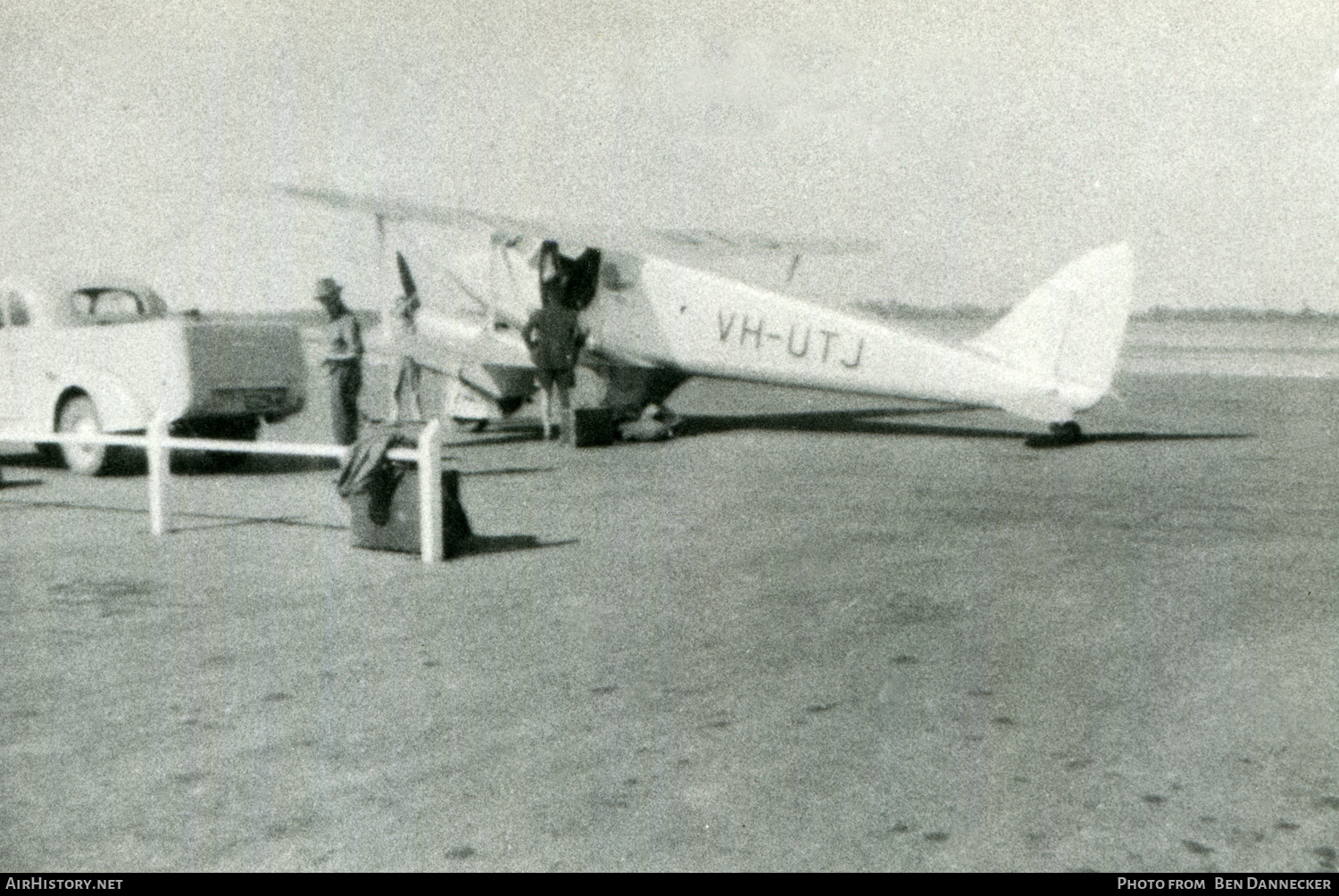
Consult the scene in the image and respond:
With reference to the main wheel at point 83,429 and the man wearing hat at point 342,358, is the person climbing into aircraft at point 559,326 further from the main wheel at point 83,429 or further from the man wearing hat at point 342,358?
the main wheel at point 83,429

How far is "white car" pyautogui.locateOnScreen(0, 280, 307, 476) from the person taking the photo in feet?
46.1

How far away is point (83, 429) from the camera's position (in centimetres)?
1452

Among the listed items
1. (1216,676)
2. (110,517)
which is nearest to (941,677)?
(1216,676)

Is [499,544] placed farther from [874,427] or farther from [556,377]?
[874,427]

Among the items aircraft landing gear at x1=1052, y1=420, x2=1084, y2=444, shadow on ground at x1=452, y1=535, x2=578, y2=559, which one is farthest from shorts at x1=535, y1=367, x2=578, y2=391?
shadow on ground at x1=452, y1=535, x2=578, y2=559

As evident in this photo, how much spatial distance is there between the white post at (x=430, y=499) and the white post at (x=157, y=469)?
2370 millimetres

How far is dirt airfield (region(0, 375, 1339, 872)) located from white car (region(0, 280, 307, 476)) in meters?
1.69

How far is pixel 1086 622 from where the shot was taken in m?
7.50

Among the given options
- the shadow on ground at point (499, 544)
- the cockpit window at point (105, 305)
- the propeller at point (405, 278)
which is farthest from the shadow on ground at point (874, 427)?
the shadow on ground at point (499, 544)

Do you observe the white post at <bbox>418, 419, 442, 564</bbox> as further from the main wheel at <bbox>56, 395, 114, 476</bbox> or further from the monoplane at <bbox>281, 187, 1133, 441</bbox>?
the monoplane at <bbox>281, 187, 1133, 441</bbox>

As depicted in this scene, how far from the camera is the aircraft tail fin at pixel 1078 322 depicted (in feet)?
50.4

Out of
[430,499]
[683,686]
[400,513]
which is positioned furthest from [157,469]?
[683,686]
